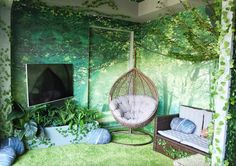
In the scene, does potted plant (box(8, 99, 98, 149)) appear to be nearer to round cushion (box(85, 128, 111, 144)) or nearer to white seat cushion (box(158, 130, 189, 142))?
round cushion (box(85, 128, 111, 144))

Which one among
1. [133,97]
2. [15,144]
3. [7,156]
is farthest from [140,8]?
[7,156]

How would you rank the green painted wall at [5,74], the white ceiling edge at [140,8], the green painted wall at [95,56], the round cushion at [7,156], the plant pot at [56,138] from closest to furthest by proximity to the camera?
1. the round cushion at [7,156]
2. the green painted wall at [5,74]
3. the plant pot at [56,138]
4. the white ceiling edge at [140,8]
5. the green painted wall at [95,56]

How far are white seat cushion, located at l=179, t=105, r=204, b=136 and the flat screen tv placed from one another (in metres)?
2.06

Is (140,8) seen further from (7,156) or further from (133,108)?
(7,156)

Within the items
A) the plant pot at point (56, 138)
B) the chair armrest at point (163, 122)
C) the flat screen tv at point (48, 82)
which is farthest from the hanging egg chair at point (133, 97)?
the flat screen tv at point (48, 82)

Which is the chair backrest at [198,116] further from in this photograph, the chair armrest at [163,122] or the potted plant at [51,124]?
the potted plant at [51,124]

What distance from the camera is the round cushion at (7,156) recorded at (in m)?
2.94

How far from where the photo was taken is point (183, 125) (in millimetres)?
3666

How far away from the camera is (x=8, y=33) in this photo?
11.6 feet

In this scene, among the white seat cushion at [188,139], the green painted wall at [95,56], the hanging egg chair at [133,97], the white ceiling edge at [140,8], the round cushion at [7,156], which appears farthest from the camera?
the hanging egg chair at [133,97]

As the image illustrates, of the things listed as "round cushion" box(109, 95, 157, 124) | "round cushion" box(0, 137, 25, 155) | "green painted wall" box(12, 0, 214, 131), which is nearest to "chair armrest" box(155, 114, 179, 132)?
"round cushion" box(109, 95, 157, 124)

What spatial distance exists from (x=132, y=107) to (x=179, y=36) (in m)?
1.59

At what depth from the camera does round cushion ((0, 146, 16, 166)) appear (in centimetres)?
294

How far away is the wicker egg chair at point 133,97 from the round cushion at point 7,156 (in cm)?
167
